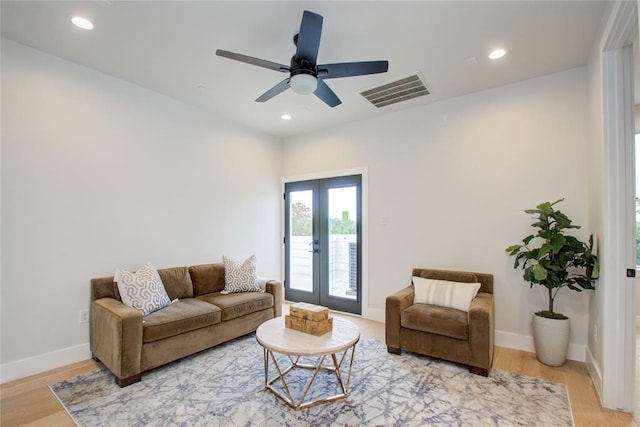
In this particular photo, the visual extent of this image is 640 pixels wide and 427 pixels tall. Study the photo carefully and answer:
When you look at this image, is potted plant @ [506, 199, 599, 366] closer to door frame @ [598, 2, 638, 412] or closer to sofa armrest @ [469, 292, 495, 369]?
door frame @ [598, 2, 638, 412]

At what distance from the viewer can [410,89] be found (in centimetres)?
345

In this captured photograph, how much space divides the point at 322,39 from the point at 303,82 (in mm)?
579

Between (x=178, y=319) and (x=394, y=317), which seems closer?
(x=178, y=319)

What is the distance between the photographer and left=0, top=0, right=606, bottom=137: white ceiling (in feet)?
7.16

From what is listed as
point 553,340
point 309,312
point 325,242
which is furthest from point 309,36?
point 553,340

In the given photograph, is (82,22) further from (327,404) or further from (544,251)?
(544,251)

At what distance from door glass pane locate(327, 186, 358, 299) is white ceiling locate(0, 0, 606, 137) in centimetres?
165

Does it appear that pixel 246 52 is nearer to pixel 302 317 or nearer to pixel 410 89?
pixel 410 89

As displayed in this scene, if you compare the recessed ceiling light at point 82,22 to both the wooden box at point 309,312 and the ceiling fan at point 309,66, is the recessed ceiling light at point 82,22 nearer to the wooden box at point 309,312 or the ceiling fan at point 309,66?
the ceiling fan at point 309,66

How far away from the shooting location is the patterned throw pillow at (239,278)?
3.77 m

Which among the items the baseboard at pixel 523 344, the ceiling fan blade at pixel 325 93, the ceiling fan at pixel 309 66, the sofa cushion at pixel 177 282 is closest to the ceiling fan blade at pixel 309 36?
the ceiling fan at pixel 309 66

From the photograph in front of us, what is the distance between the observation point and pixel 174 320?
2.76 meters

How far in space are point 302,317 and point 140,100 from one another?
3054 mm

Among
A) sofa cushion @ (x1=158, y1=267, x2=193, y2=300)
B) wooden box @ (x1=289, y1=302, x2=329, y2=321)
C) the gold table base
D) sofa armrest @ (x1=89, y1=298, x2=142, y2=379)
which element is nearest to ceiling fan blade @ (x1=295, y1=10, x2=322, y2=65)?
wooden box @ (x1=289, y1=302, x2=329, y2=321)
